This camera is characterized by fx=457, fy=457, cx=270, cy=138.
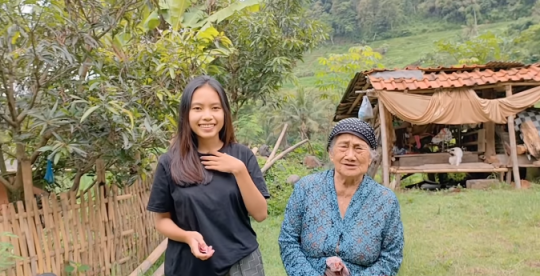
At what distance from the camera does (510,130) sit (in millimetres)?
9266

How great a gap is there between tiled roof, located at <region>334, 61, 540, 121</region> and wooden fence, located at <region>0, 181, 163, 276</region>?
229 inches

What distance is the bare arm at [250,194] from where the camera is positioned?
185 cm

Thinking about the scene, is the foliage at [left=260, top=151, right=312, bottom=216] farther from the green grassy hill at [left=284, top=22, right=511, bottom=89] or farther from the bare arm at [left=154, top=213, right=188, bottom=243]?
the green grassy hill at [left=284, top=22, right=511, bottom=89]

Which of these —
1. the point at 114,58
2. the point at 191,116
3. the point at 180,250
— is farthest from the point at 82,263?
the point at 191,116

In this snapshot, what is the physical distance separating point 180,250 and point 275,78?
4.76m

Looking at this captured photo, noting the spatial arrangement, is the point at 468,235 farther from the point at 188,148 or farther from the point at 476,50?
the point at 476,50

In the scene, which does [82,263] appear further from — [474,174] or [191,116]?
[474,174]

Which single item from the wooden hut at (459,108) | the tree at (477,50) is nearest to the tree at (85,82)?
the wooden hut at (459,108)

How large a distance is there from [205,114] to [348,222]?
81 cm

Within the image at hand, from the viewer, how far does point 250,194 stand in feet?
6.15

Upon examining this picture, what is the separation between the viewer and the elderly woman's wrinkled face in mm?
2076

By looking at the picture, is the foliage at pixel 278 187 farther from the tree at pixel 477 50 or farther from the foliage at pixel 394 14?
the foliage at pixel 394 14

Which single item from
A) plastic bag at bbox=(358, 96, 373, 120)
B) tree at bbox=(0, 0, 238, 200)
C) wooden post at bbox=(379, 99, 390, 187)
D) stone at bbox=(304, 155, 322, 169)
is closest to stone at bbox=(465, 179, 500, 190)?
wooden post at bbox=(379, 99, 390, 187)

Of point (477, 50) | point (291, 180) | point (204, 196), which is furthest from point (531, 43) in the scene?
point (204, 196)
